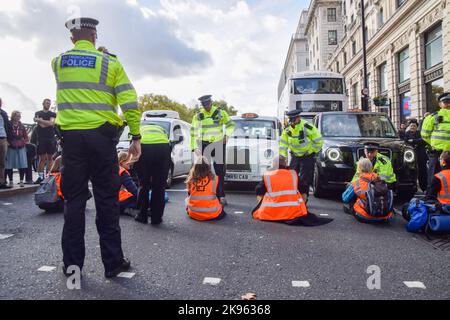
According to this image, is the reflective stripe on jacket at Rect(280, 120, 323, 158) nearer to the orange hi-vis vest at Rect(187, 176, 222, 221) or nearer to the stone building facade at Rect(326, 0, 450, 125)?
the orange hi-vis vest at Rect(187, 176, 222, 221)

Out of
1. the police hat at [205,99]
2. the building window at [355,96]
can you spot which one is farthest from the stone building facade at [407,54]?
the police hat at [205,99]

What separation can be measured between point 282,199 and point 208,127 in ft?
7.26

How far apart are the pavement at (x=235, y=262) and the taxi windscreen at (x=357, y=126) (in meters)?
3.05

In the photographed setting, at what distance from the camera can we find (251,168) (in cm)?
838

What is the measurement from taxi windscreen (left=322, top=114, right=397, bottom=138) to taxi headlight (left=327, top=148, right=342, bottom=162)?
1.12m

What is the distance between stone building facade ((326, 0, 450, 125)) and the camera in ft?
59.7

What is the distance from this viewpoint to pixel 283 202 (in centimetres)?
548

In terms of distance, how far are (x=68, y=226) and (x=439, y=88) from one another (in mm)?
19596

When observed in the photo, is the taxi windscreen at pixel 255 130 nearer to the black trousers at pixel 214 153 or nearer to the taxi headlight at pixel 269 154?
Answer: the taxi headlight at pixel 269 154

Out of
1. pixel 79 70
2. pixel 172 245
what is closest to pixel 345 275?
pixel 172 245

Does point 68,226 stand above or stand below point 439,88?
below

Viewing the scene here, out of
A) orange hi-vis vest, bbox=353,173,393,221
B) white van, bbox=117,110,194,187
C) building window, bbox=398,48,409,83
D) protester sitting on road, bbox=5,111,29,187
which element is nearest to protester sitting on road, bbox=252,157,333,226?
orange hi-vis vest, bbox=353,173,393,221
